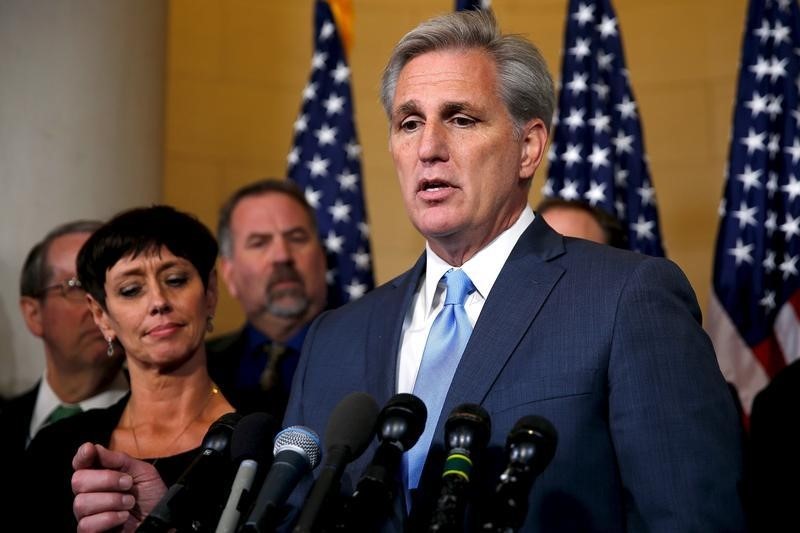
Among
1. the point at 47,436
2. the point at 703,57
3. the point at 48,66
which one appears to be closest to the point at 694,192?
the point at 703,57

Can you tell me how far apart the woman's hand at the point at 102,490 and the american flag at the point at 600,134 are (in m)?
3.16

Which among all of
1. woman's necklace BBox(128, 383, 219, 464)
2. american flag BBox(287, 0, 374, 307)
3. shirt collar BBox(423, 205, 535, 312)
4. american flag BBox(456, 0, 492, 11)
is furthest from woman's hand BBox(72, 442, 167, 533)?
american flag BBox(456, 0, 492, 11)

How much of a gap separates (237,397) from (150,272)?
44 cm

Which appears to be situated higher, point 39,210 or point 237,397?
point 39,210

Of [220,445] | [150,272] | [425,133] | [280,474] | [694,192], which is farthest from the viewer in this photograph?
[694,192]

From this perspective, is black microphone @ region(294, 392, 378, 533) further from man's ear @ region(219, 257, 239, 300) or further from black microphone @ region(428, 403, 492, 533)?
man's ear @ region(219, 257, 239, 300)

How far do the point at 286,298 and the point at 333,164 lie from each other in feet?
4.47

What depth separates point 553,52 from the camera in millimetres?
6855

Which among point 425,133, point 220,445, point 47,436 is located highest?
point 425,133

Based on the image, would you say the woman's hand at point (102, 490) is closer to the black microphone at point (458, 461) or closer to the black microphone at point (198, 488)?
the black microphone at point (198, 488)

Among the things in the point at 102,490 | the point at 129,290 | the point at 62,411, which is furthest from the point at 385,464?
the point at 62,411

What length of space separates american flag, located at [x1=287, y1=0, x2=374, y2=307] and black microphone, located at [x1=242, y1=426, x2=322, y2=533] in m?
3.64

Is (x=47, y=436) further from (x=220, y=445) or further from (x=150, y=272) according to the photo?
(x=220, y=445)

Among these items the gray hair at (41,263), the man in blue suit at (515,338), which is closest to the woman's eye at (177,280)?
the man in blue suit at (515,338)
